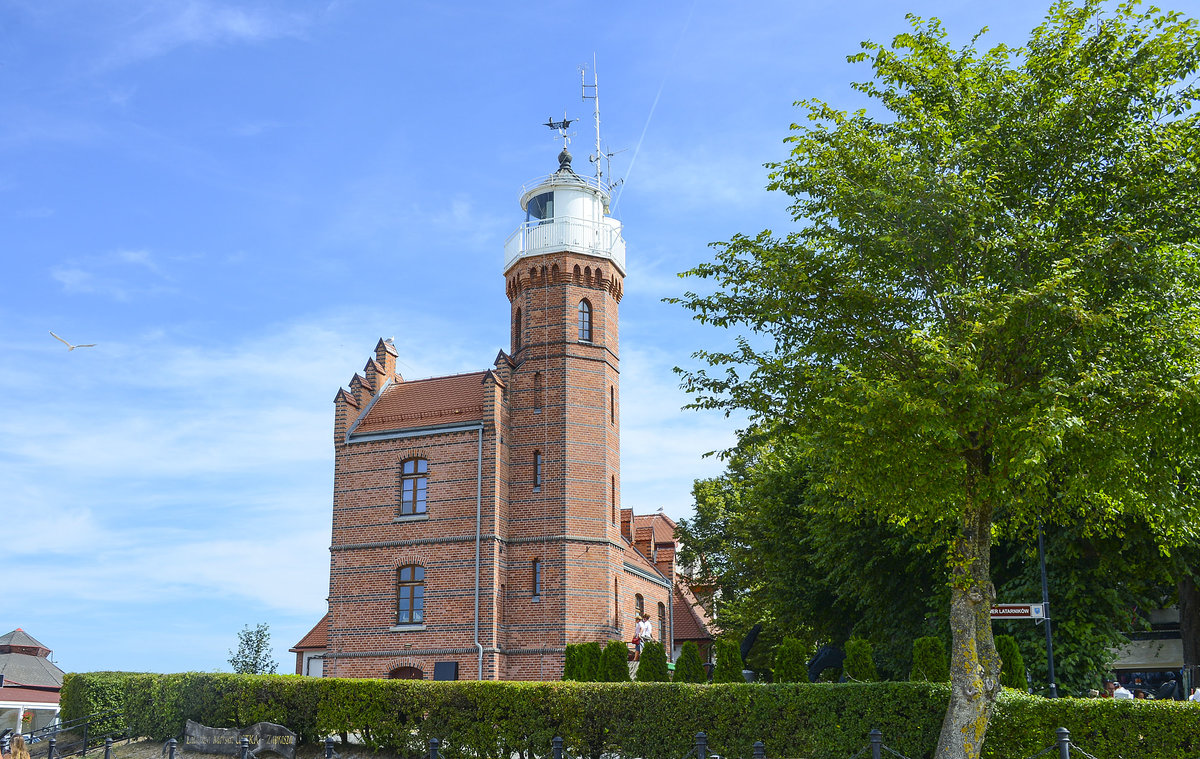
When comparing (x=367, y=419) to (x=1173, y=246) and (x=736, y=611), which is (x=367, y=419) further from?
(x=1173, y=246)

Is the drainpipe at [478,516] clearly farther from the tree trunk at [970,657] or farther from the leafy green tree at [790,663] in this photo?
the tree trunk at [970,657]

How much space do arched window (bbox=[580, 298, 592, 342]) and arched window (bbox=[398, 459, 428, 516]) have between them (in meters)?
6.85

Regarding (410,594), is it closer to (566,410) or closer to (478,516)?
(478,516)

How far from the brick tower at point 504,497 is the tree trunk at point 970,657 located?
17639 mm

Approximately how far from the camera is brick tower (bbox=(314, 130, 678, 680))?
3103cm

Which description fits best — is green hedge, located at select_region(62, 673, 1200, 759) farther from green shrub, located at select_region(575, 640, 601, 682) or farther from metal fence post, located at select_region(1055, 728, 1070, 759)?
green shrub, located at select_region(575, 640, 601, 682)

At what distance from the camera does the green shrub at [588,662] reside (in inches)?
1006

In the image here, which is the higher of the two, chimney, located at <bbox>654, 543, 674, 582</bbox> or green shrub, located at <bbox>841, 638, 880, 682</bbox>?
chimney, located at <bbox>654, 543, 674, 582</bbox>

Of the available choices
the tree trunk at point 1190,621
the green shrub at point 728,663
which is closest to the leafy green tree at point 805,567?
the green shrub at point 728,663

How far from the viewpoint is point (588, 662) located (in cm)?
2569

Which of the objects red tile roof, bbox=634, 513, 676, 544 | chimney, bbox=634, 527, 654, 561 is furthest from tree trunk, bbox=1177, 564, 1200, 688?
red tile roof, bbox=634, 513, 676, 544

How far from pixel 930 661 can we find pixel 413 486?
19355mm

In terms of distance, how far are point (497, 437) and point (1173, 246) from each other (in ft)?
71.4

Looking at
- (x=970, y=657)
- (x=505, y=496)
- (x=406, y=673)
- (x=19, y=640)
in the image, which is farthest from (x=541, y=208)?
(x=19, y=640)
